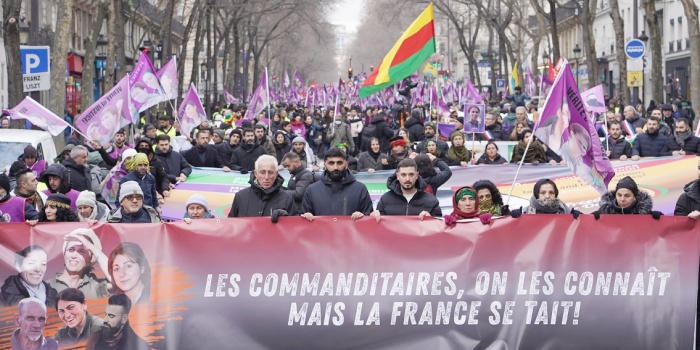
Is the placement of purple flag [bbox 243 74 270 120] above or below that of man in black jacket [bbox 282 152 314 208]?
above

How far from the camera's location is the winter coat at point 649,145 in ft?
55.6

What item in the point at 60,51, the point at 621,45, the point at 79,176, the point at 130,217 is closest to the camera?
the point at 130,217

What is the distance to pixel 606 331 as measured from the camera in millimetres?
8336

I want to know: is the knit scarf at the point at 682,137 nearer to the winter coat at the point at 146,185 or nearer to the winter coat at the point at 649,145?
the winter coat at the point at 649,145

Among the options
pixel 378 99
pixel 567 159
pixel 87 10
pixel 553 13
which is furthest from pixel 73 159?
pixel 87 10

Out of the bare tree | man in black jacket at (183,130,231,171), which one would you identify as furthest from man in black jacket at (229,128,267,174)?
the bare tree

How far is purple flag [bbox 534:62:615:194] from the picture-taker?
10.1 m

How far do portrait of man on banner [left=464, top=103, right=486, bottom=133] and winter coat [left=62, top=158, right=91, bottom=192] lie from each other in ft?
26.6

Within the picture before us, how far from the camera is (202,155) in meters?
17.6

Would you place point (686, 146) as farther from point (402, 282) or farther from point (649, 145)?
point (402, 282)

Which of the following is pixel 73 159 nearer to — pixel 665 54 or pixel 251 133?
pixel 251 133

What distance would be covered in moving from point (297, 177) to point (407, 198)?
338 centimetres

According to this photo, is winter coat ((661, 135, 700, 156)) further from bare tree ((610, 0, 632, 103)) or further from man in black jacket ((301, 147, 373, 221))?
bare tree ((610, 0, 632, 103))

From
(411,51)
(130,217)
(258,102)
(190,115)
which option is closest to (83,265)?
(130,217)
